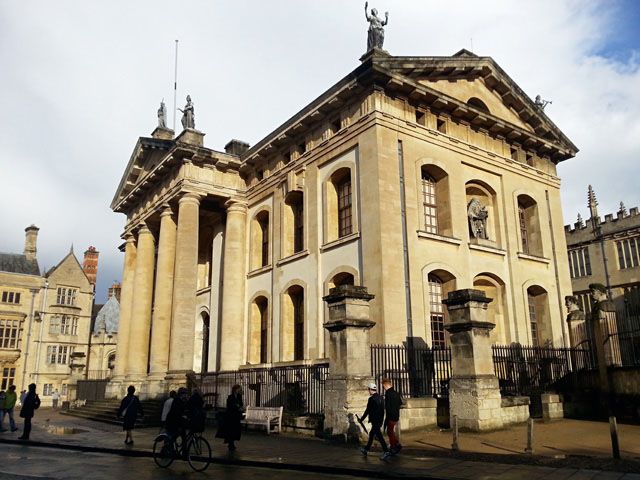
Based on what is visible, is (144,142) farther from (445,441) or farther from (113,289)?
(113,289)

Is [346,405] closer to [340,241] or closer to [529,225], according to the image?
[340,241]

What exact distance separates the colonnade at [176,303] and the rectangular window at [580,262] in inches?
1124

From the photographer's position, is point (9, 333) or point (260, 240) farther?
point (9, 333)

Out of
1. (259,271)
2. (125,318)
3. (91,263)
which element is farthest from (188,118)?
(91,263)

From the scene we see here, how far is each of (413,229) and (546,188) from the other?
9.72 meters

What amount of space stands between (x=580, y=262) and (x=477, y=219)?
81.7 ft

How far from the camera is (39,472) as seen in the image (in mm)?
10102

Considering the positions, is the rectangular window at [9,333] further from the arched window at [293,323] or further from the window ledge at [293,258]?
the arched window at [293,323]

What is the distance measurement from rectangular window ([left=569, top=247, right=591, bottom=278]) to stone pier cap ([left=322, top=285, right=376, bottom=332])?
111 feet

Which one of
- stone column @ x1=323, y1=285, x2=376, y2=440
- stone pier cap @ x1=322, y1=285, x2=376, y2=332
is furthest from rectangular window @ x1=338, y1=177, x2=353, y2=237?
stone column @ x1=323, y1=285, x2=376, y2=440

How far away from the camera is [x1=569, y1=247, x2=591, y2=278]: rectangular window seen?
42.4 m

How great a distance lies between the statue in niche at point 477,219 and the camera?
73.2 ft

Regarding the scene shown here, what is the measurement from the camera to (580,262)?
43000 mm

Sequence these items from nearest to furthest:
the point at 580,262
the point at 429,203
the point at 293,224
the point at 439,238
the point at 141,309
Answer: the point at 439,238, the point at 429,203, the point at 293,224, the point at 141,309, the point at 580,262
